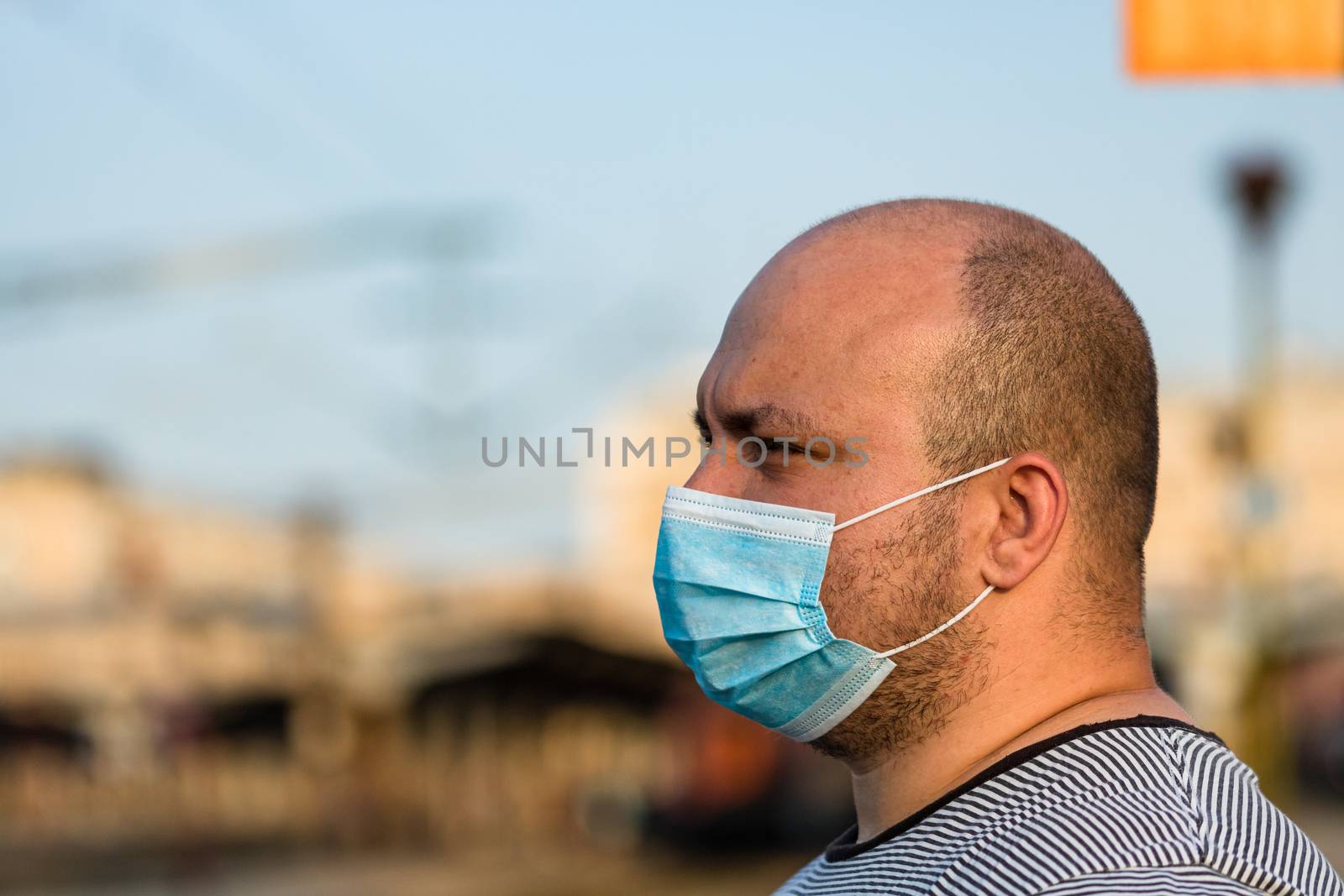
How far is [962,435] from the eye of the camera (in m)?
2.53

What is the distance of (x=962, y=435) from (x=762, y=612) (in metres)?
0.49

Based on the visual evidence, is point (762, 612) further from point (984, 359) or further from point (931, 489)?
point (984, 359)

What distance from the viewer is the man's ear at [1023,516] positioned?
8.09ft

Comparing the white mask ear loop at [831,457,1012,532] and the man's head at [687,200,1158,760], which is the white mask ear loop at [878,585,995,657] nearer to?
the man's head at [687,200,1158,760]

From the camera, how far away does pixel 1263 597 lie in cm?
1833

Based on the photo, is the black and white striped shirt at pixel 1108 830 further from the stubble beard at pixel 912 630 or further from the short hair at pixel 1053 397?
the short hair at pixel 1053 397

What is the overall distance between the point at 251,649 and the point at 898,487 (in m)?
30.4

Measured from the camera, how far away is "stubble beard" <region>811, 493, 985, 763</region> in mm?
2502

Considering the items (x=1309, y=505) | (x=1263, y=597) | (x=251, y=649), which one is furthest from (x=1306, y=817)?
(x=1309, y=505)

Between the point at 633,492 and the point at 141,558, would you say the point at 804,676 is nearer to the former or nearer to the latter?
the point at 141,558

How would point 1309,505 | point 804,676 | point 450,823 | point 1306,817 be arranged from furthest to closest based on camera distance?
point 1309,505, point 450,823, point 1306,817, point 804,676

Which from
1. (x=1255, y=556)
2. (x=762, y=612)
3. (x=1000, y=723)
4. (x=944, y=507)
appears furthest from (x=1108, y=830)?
(x=1255, y=556)

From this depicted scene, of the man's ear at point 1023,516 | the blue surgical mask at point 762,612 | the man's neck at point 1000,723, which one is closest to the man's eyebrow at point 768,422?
the blue surgical mask at point 762,612

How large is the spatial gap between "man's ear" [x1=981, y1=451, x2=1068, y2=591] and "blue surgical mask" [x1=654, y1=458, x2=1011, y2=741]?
3 centimetres
